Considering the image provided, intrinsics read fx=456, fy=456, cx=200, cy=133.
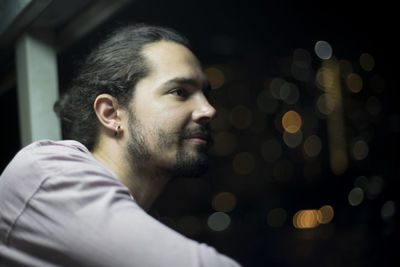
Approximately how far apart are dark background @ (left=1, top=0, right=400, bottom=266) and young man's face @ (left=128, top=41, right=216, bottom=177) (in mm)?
445

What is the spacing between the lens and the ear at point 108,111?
1.86 meters

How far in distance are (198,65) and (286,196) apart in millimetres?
13902

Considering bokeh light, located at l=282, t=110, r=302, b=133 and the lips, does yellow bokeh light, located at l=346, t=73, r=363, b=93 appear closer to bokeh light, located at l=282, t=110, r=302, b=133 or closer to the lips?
bokeh light, located at l=282, t=110, r=302, b=133

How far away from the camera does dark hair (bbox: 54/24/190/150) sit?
188 cm

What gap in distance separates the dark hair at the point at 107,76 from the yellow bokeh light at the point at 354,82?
8352 mm

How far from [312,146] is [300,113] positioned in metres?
1.35

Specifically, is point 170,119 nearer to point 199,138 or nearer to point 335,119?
point 199,138

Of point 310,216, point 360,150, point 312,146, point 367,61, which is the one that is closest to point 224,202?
→ point 312,146

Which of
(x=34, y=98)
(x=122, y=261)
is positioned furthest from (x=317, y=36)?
(x=122, y=261)

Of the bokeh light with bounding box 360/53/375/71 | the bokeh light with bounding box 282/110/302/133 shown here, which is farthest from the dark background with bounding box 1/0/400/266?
the bokeh light with bounding box 282/110/302/133

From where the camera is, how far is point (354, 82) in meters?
10.1

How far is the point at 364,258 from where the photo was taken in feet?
16.0

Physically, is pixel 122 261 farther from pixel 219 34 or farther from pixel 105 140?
pixel 219 34

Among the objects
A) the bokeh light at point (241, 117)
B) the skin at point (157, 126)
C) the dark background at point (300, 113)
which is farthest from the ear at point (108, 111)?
the bokeh light at point (241, 117)
